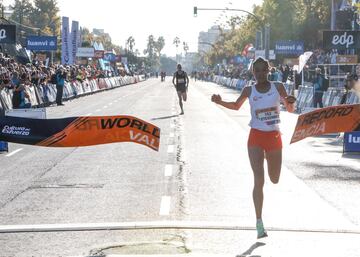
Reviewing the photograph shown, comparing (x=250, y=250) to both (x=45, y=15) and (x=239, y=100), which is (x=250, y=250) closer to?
(x=239, y=100)

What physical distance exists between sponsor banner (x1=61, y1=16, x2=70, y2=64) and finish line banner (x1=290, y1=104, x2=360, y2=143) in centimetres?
4172

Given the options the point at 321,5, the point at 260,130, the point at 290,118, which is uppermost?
the point at 321,5

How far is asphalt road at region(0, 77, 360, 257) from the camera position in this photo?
732 cm

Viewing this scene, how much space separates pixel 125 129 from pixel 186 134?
10.3 metres

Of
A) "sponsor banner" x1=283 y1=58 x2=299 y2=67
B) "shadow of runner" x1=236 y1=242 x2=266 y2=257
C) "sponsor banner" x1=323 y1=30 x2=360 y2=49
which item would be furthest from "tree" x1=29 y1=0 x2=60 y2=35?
"shadow of runner" x1=236 y1=242 x2=266 y2=257

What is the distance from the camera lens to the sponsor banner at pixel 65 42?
50688mm

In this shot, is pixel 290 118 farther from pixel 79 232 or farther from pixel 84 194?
pixel 79 232

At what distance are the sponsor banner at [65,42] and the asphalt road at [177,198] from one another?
3461 cm

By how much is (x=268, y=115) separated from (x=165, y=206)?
2.20 metres

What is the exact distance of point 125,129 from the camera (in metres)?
9.68

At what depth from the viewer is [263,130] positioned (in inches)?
A: 312

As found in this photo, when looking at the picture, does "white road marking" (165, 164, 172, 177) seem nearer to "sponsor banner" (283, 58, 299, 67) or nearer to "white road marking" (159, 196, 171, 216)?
"white road marking" (159, 196, 171, 216)

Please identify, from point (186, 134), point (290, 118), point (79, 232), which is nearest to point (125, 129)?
point (79, 232)

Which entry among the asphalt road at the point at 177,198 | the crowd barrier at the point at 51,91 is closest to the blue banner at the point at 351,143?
the asphalt road at the point at 177,198
